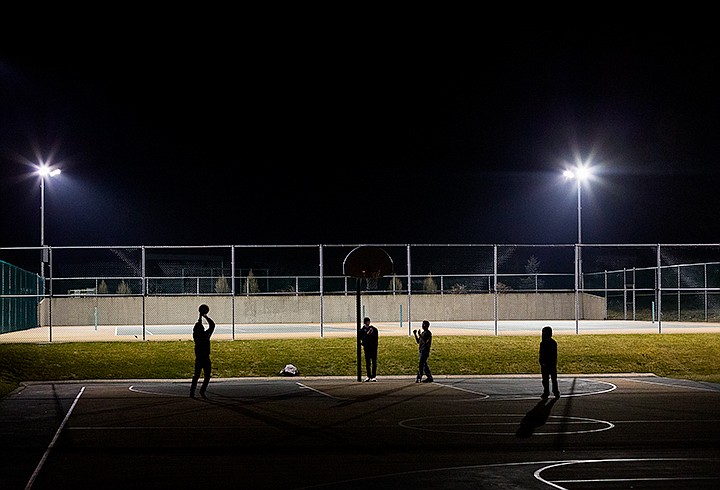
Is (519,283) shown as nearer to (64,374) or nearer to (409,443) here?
(64,374)

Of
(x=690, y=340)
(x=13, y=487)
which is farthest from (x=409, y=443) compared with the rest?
(x=690, y=340)

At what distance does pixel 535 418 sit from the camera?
60.5 feet

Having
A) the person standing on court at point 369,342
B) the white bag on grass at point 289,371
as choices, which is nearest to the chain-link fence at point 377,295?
the white bag on grass at point 289,371

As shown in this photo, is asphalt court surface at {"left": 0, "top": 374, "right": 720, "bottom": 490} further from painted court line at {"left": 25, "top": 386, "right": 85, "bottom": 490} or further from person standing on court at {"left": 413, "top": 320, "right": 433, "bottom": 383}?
person standing on court at {"left": 413, "top": 320, "right": 433, "bottom": 383}

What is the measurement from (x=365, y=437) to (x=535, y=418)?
4016 millimetres

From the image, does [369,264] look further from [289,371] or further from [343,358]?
[289,371]

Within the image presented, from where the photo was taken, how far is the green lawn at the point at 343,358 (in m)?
29.5

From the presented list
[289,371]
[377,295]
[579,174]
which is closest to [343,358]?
A: [289,371]

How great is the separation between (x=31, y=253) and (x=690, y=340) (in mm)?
47521

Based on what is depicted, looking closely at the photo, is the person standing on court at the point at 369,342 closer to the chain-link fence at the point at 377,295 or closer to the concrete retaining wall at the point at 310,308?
the chain-link fence at the point at 377,295

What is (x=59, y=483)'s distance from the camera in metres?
11.9

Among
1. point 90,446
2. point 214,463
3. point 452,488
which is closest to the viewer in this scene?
point 452,488

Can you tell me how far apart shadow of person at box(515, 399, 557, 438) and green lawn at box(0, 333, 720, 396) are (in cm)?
848

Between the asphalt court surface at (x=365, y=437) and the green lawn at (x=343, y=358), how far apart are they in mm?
4005
